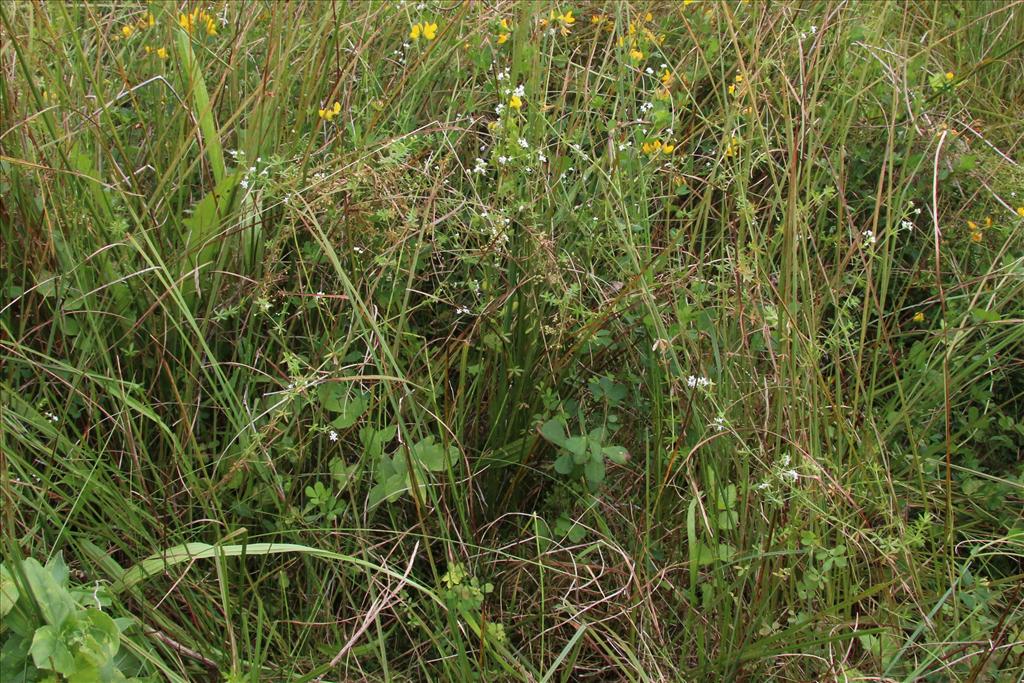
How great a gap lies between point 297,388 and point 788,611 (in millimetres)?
824

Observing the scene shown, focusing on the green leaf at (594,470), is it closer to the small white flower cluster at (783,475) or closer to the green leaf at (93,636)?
the small white flower cluster at (783,475)

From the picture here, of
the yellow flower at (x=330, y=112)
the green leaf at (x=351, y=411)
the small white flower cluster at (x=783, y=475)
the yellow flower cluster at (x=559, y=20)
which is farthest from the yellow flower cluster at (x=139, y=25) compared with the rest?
the small white flower cluster at (x=783, y=475)

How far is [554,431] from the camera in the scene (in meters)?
1.53

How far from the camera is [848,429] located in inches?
61.5

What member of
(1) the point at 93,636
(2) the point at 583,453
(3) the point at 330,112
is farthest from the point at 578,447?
(3) the point at 330,112

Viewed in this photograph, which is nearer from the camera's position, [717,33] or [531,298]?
[531,298]

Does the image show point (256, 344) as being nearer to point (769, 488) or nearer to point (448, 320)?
point (448, 320)

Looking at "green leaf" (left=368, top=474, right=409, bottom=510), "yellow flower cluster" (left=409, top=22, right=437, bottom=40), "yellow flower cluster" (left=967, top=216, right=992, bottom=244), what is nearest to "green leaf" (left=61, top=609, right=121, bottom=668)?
"green leaf" (left=368, top=474, right=409, bottom=510)

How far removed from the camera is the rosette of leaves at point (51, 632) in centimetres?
114

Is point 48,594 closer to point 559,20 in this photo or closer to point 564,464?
point 564,464

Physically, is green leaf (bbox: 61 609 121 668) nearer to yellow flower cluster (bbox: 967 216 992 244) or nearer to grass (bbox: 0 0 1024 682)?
grass (bbox: 0 0 1024 682)

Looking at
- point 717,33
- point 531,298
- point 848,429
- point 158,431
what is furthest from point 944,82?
point 158,431

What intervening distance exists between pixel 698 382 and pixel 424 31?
3.33 feet

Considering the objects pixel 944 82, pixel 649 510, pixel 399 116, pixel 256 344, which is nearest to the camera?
pixel 649 510
